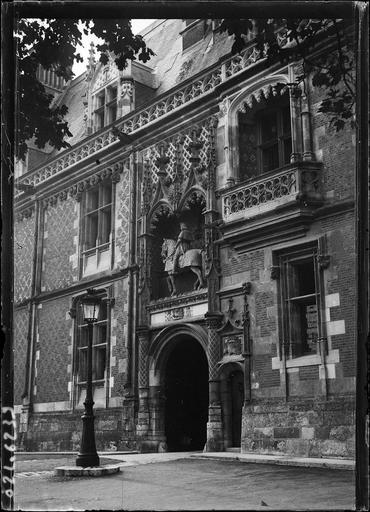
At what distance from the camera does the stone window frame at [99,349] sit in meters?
17.9

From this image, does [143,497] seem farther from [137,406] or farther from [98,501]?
[137,406]

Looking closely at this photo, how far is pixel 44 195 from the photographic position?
2236cm

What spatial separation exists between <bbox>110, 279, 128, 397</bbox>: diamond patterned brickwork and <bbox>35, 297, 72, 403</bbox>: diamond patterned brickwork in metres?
2.46

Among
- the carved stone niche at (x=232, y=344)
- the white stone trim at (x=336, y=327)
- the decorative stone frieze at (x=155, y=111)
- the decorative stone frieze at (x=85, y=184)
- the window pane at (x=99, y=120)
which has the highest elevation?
the window pane at (x=99, y=120)

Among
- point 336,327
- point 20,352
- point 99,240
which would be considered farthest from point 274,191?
point 20,352

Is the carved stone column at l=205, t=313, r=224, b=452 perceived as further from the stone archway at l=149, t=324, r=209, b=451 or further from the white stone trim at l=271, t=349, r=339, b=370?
the white stone trim at l=271, t=349, r=339, b=370

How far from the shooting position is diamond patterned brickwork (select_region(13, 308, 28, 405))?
21.1 meters

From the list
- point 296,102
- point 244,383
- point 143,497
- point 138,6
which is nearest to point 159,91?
point 296,102

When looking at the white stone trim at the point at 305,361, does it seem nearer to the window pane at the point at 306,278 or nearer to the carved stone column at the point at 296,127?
the window pane at the point at 306,278

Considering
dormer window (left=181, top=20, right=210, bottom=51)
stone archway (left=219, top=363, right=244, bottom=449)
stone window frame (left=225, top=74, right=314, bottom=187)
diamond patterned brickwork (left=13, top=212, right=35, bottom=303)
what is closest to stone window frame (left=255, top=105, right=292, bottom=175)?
stone window frame (left=225, top=74, right=314, bottom=187)

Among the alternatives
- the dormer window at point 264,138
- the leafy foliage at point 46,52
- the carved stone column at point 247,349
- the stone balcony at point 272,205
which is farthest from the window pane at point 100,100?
the leafy foliage at point 46,52

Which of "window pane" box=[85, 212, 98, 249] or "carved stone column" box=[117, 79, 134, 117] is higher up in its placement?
"carved stone column" box=[117, 79, 134, 117]

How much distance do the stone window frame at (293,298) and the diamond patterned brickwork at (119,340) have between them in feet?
18.6

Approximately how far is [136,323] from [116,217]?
3.59 metres
